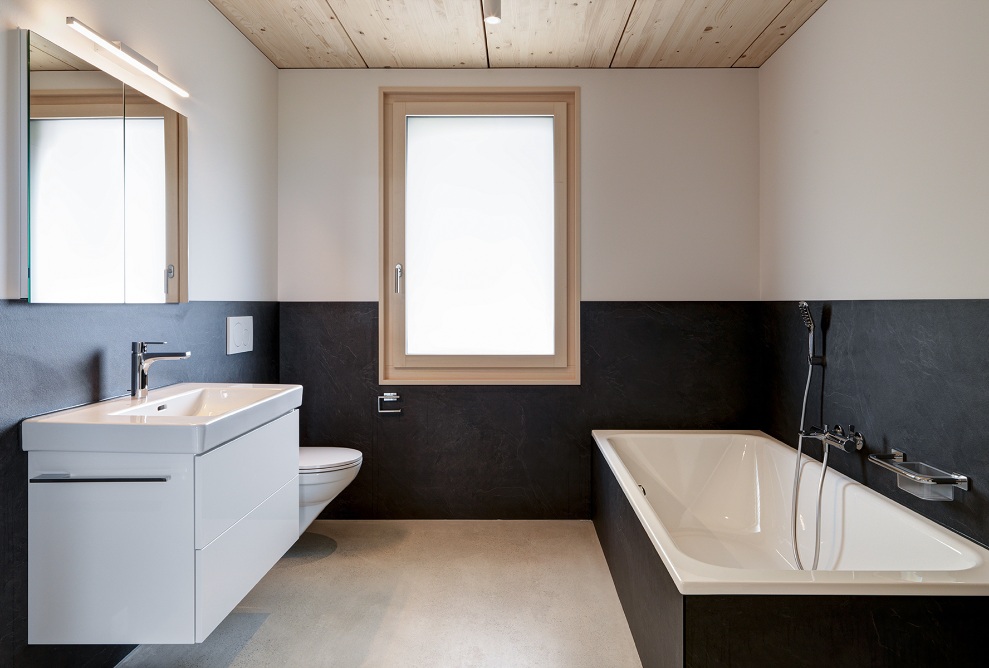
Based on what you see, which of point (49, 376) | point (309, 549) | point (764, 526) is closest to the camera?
point (49, 376)

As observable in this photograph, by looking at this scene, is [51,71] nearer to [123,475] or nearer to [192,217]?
[192,217]

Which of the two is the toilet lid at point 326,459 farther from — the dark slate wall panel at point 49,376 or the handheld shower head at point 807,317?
the handheld shower head at point 807,317

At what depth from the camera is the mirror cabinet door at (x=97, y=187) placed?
159cm

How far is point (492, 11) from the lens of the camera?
8.07ft

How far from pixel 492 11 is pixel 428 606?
2.37 metres

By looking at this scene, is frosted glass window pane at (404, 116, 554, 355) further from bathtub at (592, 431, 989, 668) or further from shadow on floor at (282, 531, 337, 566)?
shadow on floor at (282, 531, 337, 566)

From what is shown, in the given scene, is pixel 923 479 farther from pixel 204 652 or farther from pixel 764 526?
pixel 204 652

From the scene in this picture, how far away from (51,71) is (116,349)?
A: 806 mm

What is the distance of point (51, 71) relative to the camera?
5.30ft

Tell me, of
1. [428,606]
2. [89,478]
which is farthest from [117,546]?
[428,606]

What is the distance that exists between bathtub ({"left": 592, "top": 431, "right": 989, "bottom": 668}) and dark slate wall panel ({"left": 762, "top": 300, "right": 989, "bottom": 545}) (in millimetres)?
82

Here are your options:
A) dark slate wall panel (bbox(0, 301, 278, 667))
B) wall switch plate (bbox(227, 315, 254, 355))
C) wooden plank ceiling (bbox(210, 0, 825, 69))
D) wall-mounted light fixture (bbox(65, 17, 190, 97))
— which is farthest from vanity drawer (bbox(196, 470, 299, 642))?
wooden plank ceiling (bbox(210, 0, 825, 69))

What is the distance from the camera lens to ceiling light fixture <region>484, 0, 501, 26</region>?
242 cm

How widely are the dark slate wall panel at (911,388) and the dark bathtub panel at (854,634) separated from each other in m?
0.39
